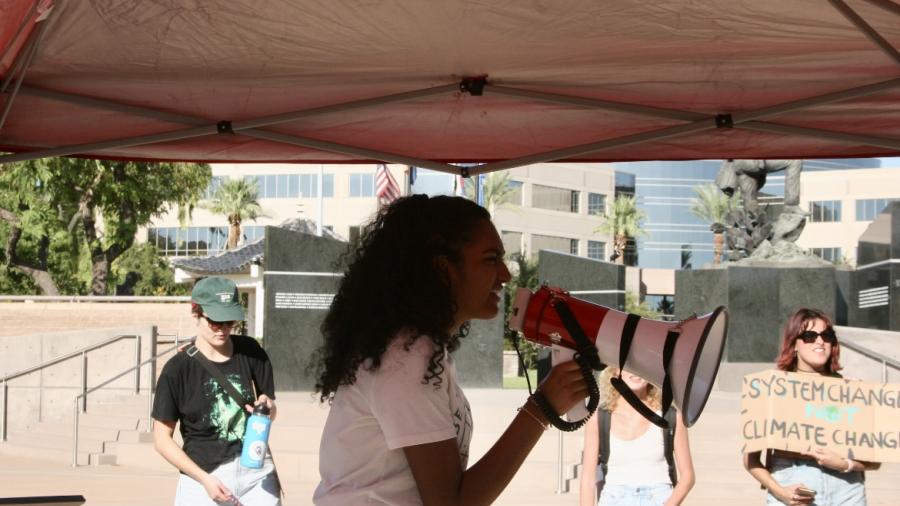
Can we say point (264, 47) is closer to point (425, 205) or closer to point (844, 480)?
point (425, 205)

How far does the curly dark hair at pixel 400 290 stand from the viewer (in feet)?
8.40

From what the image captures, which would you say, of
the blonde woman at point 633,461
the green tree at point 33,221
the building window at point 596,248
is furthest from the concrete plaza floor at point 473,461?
the building window at point 596,248

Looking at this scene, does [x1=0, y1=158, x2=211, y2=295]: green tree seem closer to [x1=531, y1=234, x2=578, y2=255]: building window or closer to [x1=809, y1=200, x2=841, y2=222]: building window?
[x1=531, y1=234, x2=578, y2=255]: building window

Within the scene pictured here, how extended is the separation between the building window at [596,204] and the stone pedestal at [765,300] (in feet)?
233

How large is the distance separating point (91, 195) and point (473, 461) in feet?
81.8

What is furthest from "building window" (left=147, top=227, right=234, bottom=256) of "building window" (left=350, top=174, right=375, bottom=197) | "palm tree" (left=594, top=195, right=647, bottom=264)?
"palm tree" (left=594, top=195, right=647, bottom=264)

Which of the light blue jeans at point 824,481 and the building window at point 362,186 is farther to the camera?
the building window at point 362,186

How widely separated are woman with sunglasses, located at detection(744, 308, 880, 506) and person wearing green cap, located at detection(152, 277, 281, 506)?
244cm

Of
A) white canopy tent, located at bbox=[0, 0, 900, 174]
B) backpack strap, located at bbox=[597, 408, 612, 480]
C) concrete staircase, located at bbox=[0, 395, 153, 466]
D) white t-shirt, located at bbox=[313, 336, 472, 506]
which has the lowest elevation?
concrete staircase, located at bbox=[0, 395, 153, 466]

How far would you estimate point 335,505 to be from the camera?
2.58 metres

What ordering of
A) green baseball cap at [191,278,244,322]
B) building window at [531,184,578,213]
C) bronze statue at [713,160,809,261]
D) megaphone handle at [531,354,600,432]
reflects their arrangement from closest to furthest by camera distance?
megaphone handle at [531,354,600,432] < green baseball cap at [191,278,244,322] < bronze statue at [713,160,809,261] < building window at [531,184,578,213]

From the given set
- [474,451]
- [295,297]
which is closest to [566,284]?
[295,297]

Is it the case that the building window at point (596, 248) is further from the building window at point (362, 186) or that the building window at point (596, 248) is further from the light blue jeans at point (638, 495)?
the light blue jeans at point (638, 495)

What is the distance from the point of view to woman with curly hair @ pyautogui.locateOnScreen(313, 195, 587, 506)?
8.08ft
